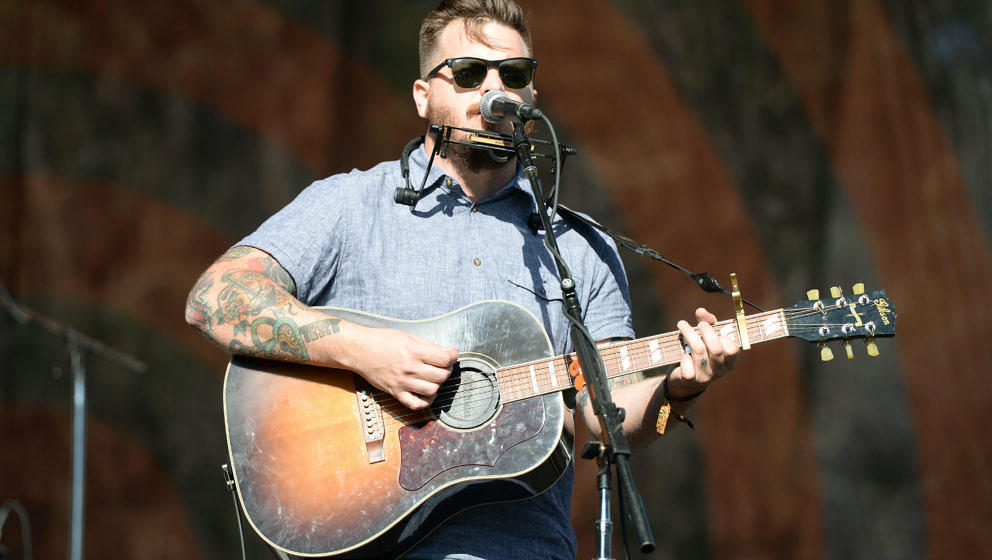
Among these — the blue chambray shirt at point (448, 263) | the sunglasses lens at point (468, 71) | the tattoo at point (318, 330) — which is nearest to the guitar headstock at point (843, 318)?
the blue chambray shirt at point (448, 263)

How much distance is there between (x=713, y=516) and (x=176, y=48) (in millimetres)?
4073

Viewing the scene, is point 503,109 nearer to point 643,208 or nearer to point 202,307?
point 202,307

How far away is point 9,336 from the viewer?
16.0ft

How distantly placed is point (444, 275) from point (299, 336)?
0.49 meters

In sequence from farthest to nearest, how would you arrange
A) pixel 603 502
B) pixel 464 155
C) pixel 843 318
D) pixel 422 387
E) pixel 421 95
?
1. pixel 421 95
2. pixel 464 155
3. pixel 843 318
4. pixel 422 387
5. pixel 603 502

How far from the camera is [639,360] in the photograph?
8.20 ft

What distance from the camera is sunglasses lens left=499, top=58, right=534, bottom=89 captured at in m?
2.67

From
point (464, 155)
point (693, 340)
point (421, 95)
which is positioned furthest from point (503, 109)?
point (693, 340)

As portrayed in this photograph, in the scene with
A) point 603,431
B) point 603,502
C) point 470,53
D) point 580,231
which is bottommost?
point 603,502

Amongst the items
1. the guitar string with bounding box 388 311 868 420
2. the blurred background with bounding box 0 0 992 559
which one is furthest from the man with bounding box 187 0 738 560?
the blurred background with bounding box 0 0 992 559

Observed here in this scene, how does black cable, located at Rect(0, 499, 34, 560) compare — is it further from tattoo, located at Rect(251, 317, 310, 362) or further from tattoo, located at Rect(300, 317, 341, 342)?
tattoo, located at Rect(300, 317, 341, 342)

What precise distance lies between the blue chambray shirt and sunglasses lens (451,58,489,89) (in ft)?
1.04

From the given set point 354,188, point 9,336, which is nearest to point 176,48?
point 9,336

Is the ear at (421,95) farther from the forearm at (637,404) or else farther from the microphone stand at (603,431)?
the forearm at (637,404)
